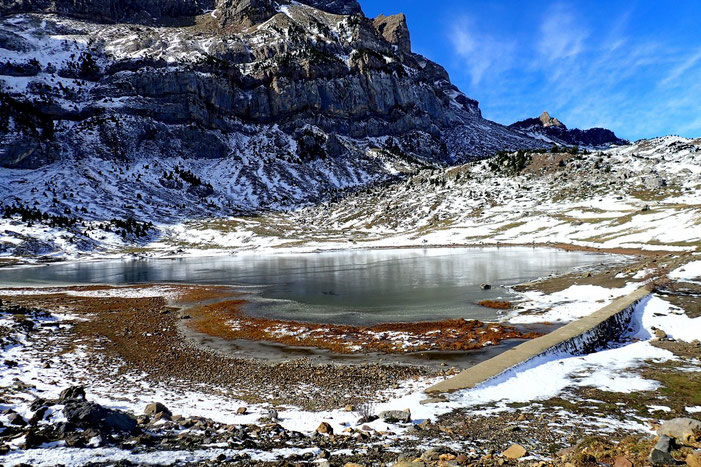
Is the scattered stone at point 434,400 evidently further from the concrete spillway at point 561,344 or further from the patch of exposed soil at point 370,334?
the patch of exposed soil at point 370,334

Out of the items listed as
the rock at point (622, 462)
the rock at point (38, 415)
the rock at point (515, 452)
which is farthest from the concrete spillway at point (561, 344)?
the rock at point (38, 415)

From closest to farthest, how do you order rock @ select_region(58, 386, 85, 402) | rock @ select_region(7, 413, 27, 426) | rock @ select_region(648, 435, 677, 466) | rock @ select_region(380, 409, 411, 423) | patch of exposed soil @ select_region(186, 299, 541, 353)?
rock @ select_region(648, 435, 677, 466) → rock @ select_region(7, 413, 27, 426) → rock @ select_region(380, 409, 411, 423) → rock @ select_region(58, 386, 85, 402) → patch of exposed soil @ select_region(186, 299, 541, 353)

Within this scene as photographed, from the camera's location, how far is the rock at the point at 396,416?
11516 millimetres

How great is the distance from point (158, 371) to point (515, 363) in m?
16.7

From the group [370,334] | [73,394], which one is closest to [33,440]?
[73,394]

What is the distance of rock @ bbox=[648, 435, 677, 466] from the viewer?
7.46 meters

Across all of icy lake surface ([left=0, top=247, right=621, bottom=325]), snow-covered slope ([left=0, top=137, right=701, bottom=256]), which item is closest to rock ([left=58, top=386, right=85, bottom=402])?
icy lake surface ([left=0, top=247, right=621, bottom=325])

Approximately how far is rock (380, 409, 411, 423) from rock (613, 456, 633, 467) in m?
5.34

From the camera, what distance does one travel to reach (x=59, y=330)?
2659 cm

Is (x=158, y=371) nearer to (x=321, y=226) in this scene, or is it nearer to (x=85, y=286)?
(x=85, y=286)

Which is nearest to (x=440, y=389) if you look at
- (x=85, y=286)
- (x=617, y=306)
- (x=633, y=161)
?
(x=617, y=306)

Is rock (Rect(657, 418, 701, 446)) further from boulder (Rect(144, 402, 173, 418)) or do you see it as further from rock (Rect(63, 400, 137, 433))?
boulder (Rect(144, 402, 173, 418))

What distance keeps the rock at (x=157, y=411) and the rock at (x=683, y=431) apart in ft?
44.4

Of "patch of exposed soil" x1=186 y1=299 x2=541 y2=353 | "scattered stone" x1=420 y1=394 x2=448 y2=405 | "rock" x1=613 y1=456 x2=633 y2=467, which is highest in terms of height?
"rock" x1=613 y1=456 x2=633 y2=467
